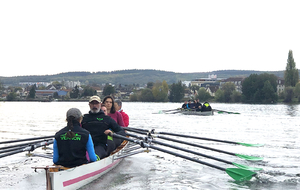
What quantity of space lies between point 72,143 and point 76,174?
0.71 metres

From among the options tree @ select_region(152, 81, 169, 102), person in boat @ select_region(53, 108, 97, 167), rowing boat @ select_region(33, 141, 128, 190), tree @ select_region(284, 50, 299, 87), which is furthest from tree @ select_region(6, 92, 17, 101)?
person in boat @ select_region(53, 108, 97, 167)

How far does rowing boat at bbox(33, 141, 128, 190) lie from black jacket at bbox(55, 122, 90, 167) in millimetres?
183

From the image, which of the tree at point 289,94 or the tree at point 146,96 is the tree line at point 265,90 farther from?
the tree at point 146,96

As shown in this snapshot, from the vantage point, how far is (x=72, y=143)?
627 centimetres

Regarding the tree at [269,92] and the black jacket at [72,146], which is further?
the tree at [269,92]

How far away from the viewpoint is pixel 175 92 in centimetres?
11281

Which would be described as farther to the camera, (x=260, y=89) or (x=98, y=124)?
(x=260, y=89)

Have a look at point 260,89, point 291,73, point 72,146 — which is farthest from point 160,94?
point 72,146

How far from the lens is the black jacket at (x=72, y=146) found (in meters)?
6.23

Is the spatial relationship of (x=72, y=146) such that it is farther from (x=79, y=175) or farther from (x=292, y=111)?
(x=292, y=111)

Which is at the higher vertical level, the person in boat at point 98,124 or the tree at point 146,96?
the person in boat at point 98,124

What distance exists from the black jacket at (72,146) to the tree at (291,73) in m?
89.3

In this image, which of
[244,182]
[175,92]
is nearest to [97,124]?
[244,182]

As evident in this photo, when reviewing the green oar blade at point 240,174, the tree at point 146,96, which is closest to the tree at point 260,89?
the tree at point 146,96
